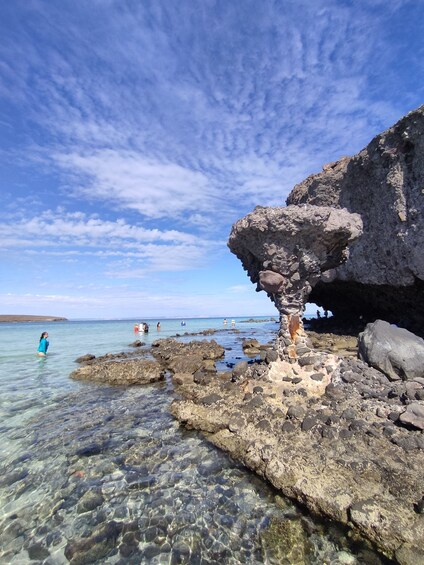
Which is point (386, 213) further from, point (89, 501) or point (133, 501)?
point (89, 501)

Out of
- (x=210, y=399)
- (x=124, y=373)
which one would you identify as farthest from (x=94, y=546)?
(x=124, y=373)

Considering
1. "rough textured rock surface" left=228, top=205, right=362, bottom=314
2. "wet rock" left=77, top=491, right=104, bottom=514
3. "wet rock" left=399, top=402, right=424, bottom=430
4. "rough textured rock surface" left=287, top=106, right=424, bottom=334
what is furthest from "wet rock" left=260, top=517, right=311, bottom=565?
"rough textured rock surface" left=287, top=106, right=424, bottom=334

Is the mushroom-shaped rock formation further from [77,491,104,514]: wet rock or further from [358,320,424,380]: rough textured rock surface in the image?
[77,491,104,514]: wet rock

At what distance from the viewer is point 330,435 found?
791cm

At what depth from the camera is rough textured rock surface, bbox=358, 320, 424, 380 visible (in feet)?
37.5

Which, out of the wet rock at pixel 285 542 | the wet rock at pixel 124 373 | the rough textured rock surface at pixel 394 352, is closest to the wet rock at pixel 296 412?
the wet rock at pixel 285 542

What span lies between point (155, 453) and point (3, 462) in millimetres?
4132

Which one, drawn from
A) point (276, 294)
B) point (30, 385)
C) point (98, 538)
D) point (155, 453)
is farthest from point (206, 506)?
point (30, 385)

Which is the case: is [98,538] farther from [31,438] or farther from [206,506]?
[31,438]

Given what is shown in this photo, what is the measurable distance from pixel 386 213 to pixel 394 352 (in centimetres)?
1571

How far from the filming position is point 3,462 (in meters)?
8.20

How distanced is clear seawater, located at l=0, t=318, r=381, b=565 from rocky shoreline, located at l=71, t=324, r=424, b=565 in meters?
0.42

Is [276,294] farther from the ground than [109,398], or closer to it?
farther from the ground

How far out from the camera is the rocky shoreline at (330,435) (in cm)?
541
